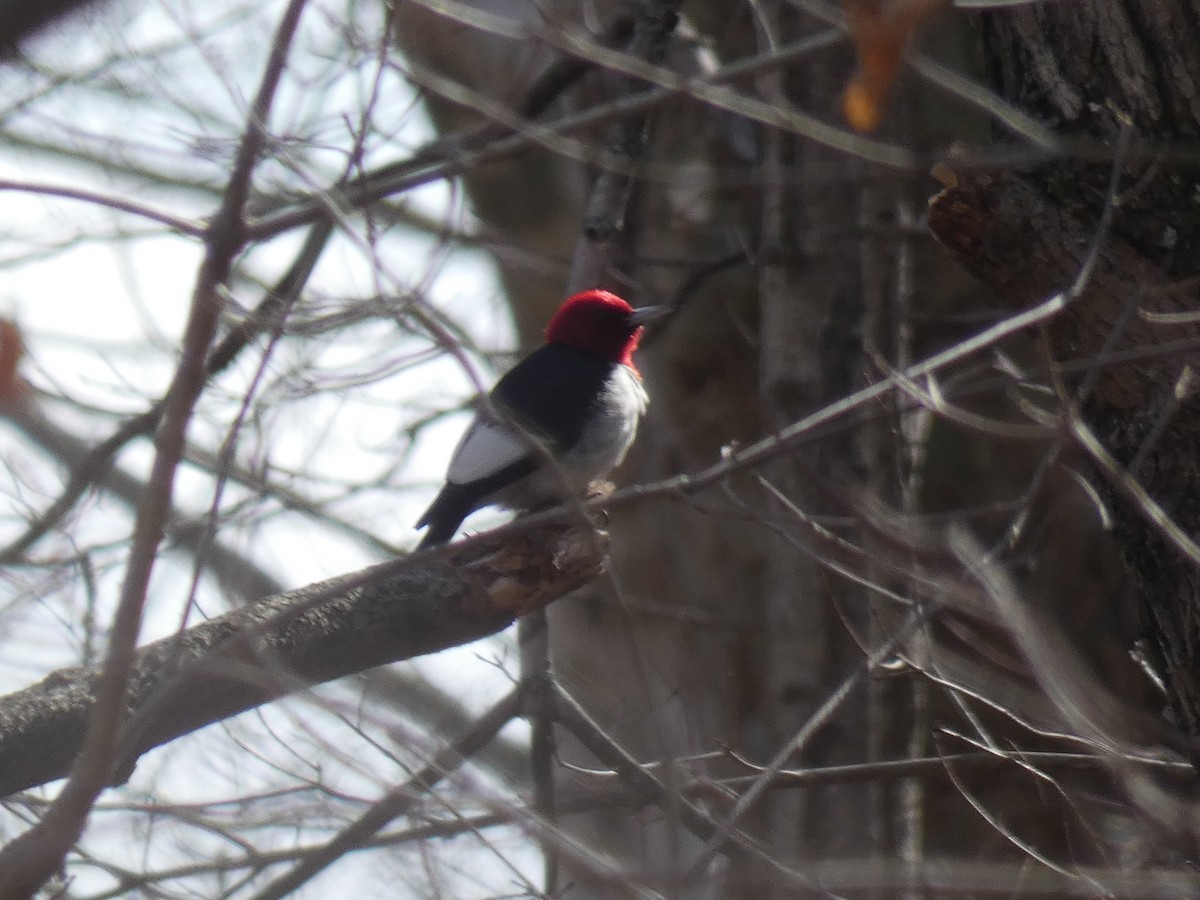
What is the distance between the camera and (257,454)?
3.15 meters

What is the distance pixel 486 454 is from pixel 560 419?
1.24 ft

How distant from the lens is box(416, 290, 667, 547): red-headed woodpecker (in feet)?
14.8

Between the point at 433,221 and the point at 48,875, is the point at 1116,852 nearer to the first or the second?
the point at 48,875

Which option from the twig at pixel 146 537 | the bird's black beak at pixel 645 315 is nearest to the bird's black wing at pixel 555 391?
the bird's black beak at pixel 645 315

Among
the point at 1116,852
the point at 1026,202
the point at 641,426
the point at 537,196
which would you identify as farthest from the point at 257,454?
the point at 537,196

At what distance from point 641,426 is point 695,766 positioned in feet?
10.0

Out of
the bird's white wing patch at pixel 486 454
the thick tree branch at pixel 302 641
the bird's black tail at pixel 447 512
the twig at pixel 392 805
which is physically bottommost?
the twig at pixel 392 805

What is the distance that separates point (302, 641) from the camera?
130 inches

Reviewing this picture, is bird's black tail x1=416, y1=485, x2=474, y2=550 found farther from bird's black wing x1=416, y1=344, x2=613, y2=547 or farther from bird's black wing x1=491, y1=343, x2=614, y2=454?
bird's black wing x1=491, y1=343, x2=614, y2=454

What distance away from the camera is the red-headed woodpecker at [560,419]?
451cm

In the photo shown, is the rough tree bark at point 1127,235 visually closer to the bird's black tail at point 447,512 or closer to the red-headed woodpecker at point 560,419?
the red-headed woodpecker at point 560,419

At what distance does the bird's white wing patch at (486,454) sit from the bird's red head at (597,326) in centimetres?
83

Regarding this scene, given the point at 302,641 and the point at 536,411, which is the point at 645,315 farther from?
the point at 302,641

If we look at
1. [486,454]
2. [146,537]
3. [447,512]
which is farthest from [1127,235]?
[146,537]
